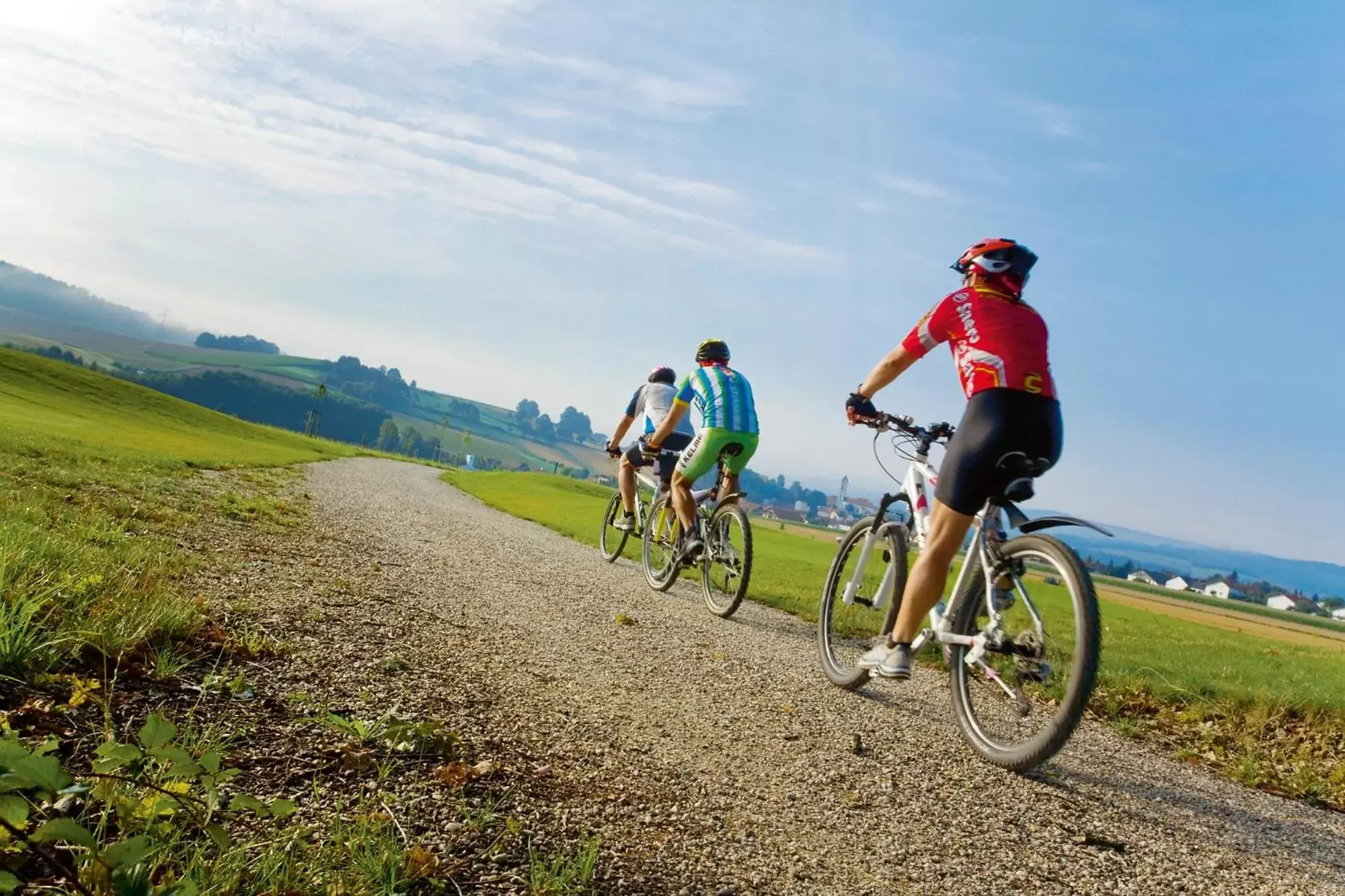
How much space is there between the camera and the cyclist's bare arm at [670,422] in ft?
32.0

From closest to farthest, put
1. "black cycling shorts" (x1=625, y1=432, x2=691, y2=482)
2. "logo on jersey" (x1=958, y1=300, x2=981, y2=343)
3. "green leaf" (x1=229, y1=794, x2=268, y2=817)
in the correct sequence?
"green leaf" (x1=229, y1=794, x2=268, y2=817), "logo on jersey" (x1=958, y1=300, x2=981, y2=343), "black cycling shorts" (x1=625, y1=432, x2=691, y2=482)

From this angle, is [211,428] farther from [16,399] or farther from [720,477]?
[720,477]

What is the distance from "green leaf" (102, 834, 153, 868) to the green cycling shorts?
293 inches

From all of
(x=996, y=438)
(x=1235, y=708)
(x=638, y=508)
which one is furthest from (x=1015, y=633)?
(x=638, y=508)

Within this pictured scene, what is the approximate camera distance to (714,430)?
8812mm

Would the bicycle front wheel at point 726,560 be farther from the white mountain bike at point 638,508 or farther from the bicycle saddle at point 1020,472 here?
the bicycle saddle at point 1020,472

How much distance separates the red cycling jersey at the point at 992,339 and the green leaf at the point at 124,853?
414cm

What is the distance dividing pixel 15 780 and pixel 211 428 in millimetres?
61821

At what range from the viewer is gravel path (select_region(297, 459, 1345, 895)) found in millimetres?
2832

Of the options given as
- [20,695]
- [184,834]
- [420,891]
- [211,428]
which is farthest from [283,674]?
[211,428]

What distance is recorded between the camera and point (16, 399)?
40.5 m

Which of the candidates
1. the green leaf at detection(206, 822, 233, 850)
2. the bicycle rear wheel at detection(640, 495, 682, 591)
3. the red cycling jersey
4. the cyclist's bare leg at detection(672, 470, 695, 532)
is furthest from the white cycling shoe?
the bicycle rear wheel at detection(640, 495, 682, 591)

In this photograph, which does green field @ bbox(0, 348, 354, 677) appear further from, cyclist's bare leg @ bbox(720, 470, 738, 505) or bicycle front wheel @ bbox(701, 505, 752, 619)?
cyclist's bare leg @ bbox(720, 470, 738, 505)

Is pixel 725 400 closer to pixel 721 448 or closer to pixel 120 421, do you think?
pixel 721 448
